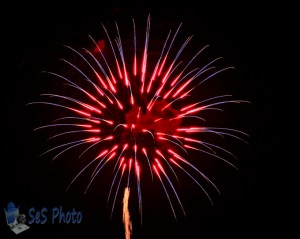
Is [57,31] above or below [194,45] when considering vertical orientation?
above

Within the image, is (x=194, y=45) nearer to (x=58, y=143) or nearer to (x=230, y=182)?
(x=230, y=182)

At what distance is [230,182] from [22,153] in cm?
378

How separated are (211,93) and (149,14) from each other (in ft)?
5.89

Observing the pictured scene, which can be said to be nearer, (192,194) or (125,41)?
(125,41)

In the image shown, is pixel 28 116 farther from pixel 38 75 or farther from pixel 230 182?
pixel 230 182

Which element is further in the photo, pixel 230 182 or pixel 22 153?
pixel 230 182

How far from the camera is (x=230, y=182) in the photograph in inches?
262

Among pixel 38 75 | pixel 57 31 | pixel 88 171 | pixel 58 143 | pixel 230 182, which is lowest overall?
pixel 230 182

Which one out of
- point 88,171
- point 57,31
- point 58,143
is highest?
point 57,31

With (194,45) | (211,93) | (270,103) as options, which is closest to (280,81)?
(270,103)

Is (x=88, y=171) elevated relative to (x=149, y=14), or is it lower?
lower

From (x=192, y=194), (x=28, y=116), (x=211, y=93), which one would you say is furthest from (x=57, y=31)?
(x=192, y=194)

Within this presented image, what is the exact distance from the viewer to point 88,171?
655 cm

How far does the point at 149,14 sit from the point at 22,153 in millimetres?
3247
